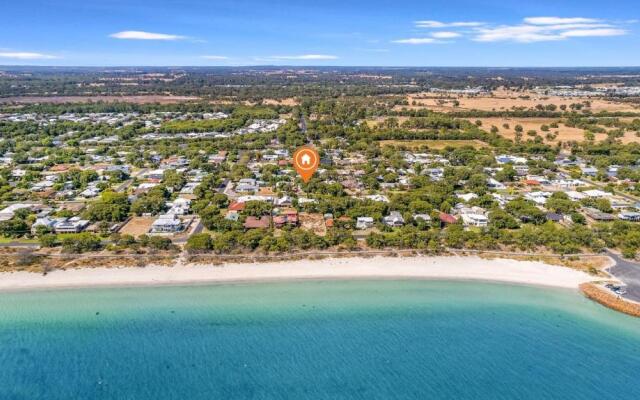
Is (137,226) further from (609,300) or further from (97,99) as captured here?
(97,99)

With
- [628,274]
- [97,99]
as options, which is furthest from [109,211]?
[97,99]

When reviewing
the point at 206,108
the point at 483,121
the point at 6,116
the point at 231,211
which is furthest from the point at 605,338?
the point at 6,116

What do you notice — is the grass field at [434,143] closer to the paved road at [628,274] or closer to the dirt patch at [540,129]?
the dirt patch at [540,129]

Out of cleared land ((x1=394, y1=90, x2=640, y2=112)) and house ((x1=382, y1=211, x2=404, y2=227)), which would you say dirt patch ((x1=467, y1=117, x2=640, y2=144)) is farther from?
house ((x1=382, y1=211, x2=404, y2=227))

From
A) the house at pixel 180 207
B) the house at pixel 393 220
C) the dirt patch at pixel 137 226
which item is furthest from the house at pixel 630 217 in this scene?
the dirt patch at pixel 137 226

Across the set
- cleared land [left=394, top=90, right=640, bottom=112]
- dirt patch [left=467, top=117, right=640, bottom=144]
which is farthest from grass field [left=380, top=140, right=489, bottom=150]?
cleared land [left=394, top=90, right=640, bottom=112]
